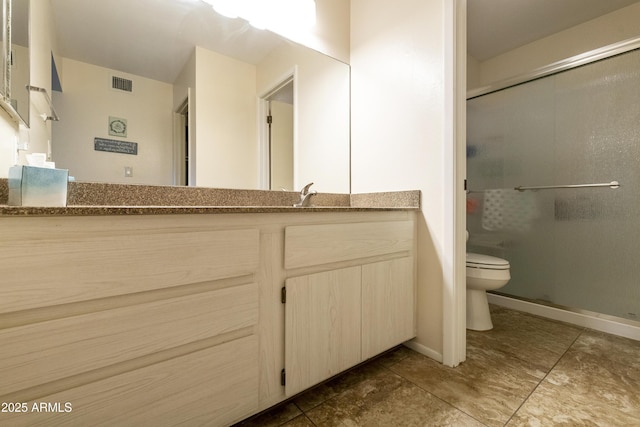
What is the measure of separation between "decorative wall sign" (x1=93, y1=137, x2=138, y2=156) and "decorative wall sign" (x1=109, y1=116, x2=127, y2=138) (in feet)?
0.11

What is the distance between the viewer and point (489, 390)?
1150mm

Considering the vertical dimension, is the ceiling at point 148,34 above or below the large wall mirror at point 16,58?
above

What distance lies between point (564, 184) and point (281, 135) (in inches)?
82.1

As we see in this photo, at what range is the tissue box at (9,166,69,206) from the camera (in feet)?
2.36

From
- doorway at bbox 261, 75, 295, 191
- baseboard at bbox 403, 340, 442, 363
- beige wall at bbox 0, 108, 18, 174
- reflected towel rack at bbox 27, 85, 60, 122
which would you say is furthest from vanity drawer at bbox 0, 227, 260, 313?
baseboard at bbox 403, 340, 442, 363

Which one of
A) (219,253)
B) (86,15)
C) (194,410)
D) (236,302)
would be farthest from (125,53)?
(194,410)

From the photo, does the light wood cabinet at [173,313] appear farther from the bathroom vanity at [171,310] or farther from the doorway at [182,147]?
the doorway at [182,147]

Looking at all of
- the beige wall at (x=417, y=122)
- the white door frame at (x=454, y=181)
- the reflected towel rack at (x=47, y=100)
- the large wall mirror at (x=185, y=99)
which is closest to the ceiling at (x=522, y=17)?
the beige wall at (x=417, y=122)

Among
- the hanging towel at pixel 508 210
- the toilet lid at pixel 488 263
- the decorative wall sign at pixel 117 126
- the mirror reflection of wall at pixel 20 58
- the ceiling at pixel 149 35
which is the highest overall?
the ceiling at pixel 149 35

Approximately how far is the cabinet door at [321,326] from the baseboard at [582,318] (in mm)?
1674

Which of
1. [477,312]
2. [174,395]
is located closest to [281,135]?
[174,395]

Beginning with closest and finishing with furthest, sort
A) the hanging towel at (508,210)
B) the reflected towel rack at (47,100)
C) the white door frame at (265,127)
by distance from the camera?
the reflected towel rack at (47,100) → the white door frame at (265,127) → the hanging towel at (508,210)

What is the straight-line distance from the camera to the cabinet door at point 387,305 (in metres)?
1.21

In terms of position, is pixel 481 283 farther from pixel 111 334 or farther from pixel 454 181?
pixel 111 334
